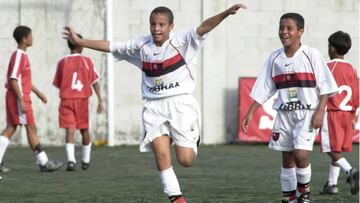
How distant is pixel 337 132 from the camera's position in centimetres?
1177

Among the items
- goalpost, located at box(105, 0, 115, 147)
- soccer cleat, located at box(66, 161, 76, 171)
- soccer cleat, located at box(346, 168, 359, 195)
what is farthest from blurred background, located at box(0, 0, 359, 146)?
soccer cleat, located at box(346, 168, 359, 195)

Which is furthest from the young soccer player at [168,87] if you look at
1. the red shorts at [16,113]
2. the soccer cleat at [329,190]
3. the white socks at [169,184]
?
the red shorts at [16,113]

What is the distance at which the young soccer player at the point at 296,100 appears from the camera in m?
9.62

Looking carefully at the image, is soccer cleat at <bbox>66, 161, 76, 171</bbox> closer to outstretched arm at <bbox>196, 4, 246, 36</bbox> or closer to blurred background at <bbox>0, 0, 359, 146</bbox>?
blurred background at <bbox>0, 0, 359, 146</bbox>

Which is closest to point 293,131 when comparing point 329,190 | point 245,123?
point 245,123

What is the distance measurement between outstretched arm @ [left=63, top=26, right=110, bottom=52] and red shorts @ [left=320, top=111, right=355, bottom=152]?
10.4 feet

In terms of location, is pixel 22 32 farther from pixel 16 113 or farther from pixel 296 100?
pixel 296 100

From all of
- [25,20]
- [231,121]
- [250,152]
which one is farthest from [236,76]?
[25,20]

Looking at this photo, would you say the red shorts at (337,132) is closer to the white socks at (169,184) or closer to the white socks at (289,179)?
the white socks at (289,179)

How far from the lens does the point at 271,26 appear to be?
2047cm

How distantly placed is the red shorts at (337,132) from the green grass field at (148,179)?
20.2 inches

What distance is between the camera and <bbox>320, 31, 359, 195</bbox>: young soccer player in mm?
11695

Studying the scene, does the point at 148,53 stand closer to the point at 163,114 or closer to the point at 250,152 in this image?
the point at 163,114

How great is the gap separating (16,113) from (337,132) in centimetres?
474
